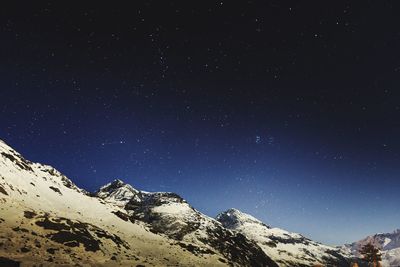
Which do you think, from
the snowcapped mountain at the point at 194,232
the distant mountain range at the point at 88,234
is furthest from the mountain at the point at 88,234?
the snowcapped mountain at the point at 194,232

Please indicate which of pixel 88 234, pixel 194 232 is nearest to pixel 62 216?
Answer: pixel 88 234

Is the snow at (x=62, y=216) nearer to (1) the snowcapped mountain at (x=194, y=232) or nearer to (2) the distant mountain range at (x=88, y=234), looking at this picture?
(2) the distant mountain range at (x=88, y=234)

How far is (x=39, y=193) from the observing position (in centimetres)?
7950

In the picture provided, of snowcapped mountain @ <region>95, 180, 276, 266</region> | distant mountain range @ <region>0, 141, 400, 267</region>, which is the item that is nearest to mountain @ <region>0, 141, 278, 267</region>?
distant mountain range @ <region>0, 141, 400, 267</region>

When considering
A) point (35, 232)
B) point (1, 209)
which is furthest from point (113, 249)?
point (1, 209)

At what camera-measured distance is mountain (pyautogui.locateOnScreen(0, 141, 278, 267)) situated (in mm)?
44031

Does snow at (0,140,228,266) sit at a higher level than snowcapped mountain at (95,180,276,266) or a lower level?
lower

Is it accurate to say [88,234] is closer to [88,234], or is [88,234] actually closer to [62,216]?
[88,234]

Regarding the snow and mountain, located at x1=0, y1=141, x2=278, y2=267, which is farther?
mountain, located at x1=0, y1=141, x2=278, y2=267

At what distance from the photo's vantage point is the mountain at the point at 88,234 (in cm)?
4403

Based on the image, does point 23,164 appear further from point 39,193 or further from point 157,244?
point 157,244

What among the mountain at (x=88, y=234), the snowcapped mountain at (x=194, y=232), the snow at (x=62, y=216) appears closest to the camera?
the snow at (x=62, y=216)

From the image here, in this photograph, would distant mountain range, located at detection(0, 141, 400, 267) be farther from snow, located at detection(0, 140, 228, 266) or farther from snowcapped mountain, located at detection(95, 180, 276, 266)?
snowcapped mountain, located at detection(95, 180, 276, 266)

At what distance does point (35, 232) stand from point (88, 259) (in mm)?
9806
